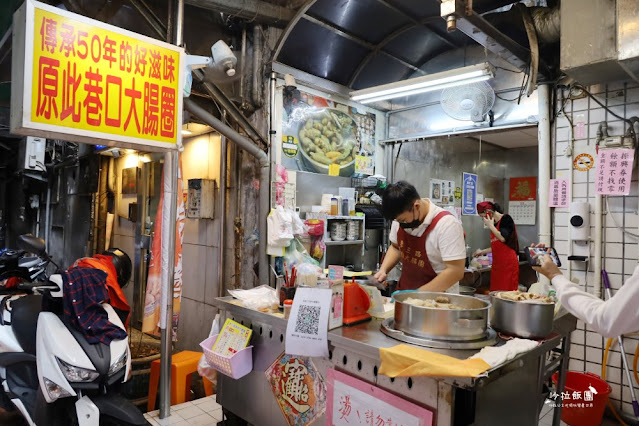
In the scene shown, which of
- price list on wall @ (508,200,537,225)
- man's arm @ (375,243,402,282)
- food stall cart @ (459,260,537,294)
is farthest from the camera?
price list on wall @ (508,200,537,225)

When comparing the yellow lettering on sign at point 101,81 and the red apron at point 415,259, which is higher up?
the yellow lettering on sign at point 101,81

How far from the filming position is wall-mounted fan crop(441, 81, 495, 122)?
5.59m

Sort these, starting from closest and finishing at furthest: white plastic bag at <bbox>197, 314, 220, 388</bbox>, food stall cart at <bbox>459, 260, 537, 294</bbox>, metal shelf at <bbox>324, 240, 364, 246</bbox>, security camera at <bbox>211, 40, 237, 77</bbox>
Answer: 1. white plastic bag at <bbox>197, 314, 220, 388</bbox>
2. security camera at <bbox>211, 40, 237, 77</bbox>
3. metal shelf at <bbox>324, 240, 364, 246</bbox>
4. food stall cart at <bbox>459, 260, 537, 294</bbox>

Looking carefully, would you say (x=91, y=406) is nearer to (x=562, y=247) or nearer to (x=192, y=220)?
(x=192, y=220)

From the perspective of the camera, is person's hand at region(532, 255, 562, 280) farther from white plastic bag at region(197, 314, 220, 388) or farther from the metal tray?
white plastic bag at region(197, 314, 220, 388)

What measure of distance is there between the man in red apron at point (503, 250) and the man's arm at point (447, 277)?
262 centimetres

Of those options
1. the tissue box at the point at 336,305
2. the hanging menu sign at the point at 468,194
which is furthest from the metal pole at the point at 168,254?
the hanging menu sign at the point at 468,194

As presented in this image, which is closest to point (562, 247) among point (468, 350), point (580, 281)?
point (580, 281)

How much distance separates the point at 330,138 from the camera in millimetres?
6105

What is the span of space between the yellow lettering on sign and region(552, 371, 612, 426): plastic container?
456 cm

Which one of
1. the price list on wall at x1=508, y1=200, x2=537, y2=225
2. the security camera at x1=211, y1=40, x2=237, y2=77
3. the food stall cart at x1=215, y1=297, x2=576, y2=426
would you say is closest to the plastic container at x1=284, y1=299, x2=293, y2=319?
the food stall cart at x1=215, y1=297, x2=576, y2=426

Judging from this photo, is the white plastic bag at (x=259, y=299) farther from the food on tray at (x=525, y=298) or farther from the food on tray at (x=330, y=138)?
the food on tray at (x=330, y=138)

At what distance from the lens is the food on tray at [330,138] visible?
5.81 meters

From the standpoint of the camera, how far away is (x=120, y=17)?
4.34m
